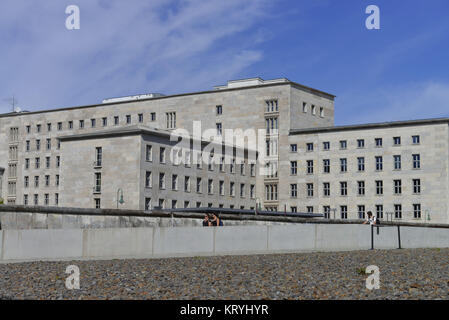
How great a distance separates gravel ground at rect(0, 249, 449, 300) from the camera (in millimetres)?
14086

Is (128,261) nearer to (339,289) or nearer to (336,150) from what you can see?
(339,289)

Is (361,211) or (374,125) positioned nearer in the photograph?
(374,125)

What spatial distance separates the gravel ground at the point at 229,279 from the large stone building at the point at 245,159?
57566 millimetres

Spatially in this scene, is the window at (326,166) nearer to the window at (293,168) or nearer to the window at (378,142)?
the window at (293,168)

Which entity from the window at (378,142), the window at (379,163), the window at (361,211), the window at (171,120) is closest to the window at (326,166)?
the window at (361,211)

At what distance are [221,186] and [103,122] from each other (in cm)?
2498

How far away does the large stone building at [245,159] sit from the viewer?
81.7 m

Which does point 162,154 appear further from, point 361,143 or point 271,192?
point 361,143

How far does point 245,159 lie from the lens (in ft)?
310

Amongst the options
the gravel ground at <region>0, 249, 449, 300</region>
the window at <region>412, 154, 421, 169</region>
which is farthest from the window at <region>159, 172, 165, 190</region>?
the gravel ground at <region>0, 249, 449, 300</region>

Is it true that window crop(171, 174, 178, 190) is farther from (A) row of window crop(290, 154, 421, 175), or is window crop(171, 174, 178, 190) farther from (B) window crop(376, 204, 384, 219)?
(B) window crop(376, 204, 384, 219)

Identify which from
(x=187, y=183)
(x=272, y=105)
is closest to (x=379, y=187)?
(x=272, y=105)

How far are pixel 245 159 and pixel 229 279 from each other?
77.8 meters
